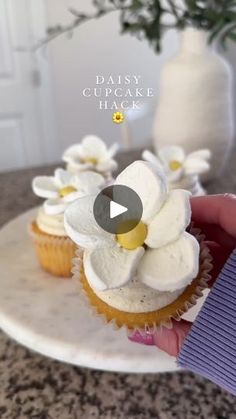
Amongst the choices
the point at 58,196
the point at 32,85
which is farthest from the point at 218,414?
the point at 32,85

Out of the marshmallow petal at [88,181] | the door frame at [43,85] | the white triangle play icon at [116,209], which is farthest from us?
the door frame at [43,85]

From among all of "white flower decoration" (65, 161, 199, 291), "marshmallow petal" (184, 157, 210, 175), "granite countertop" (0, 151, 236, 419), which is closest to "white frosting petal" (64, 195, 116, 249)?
"white flower decoration" (65, 161, 199, 291)

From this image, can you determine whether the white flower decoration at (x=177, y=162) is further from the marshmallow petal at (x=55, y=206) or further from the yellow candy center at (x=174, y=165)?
the marshmallow petal at (x=55, y=206)

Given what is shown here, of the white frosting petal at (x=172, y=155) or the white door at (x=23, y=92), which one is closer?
the white frosting petal at (x=172, y=155)

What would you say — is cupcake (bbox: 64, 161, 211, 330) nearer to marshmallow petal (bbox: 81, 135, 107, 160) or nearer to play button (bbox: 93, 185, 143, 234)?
play button (bbox: 93, 185, 143, 234)

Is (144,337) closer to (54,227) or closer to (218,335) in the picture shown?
(218,335)

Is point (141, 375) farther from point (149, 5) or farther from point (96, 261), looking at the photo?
point (149, 5)

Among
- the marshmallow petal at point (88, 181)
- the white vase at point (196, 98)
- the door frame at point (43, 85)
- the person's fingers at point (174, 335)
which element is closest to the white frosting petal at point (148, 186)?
the person's fingers at point (174, 335)

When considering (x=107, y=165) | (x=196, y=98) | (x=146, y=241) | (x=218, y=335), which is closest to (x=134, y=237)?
(x=146, y=241)
